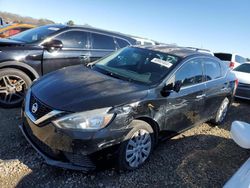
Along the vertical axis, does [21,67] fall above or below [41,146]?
above

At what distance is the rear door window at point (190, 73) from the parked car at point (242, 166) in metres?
1.13

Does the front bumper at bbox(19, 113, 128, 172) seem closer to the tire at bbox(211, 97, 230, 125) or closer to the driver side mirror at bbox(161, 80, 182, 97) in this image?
the driver side mirror at bbox(161, 80, 182, 97)

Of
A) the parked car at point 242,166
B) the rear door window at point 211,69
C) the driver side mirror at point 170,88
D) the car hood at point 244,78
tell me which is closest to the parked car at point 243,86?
the car hood at point 244,78

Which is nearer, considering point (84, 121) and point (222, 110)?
point (84, 121)

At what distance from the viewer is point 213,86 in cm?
500

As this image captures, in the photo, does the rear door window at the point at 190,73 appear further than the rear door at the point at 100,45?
No

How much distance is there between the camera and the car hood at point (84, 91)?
3.11 metres

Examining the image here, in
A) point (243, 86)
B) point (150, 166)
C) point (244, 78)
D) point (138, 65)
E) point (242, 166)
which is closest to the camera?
point (242, 166)

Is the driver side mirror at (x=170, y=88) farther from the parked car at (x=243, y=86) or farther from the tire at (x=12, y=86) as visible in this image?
the parked car at (x=243, y=86)

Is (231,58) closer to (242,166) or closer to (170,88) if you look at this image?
(170,88)

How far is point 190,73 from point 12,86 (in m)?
3.25

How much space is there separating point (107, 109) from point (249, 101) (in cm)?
691

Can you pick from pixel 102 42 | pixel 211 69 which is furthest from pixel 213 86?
pixel 102 42

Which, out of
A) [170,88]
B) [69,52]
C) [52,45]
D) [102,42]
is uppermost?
[102,42]
